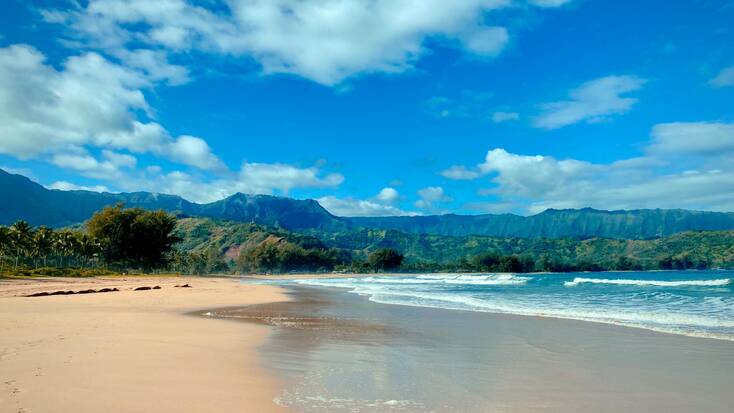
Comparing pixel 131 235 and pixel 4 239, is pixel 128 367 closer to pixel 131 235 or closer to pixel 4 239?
pixel 4 239

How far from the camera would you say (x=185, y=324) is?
15039 millimetres

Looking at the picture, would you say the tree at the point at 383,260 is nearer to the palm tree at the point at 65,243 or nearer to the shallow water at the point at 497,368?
the palm tree at the point at 65,243

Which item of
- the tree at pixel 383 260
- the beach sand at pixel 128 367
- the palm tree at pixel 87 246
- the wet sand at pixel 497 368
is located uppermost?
the palm tree at pixel 87 246

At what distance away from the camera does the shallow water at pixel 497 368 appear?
6777 mm

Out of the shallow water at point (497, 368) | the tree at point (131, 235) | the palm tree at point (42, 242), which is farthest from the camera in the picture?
the tree at point (131, 235)

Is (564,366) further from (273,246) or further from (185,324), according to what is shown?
(273,246)

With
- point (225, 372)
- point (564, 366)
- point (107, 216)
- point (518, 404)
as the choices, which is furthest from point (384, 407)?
point (107, 216)

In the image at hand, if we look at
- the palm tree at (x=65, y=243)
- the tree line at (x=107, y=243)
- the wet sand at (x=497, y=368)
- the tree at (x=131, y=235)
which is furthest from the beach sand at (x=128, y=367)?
the tree at (x=131, y=235)

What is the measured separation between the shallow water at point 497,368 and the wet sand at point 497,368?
0.02 meters

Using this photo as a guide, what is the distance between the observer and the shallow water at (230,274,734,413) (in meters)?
6.78

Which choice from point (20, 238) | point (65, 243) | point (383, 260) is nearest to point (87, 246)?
point (65, 243)

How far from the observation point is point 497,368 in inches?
362

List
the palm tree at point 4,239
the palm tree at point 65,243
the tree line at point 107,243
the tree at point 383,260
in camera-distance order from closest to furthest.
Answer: the palm tree at point 4,239 → the tree line at point 107,243 → the palm tree at point 65,243 → the tree at point 383,260

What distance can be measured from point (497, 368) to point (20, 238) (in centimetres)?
7703
